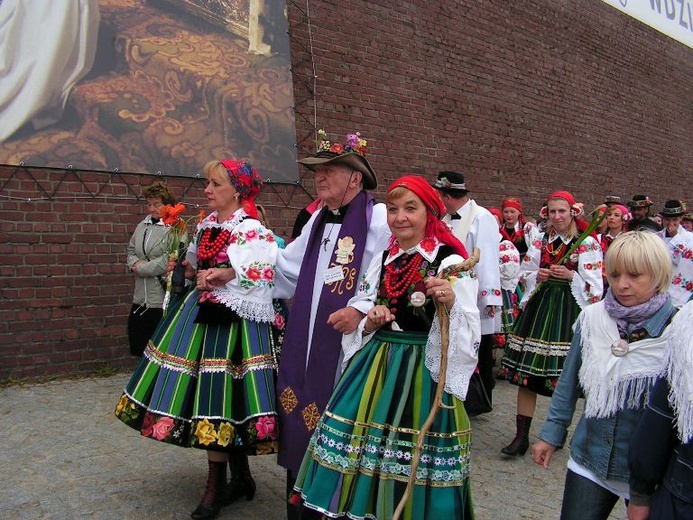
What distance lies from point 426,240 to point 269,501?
2006mm

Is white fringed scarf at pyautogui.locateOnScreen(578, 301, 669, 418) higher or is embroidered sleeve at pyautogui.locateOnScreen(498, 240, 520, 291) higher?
embroidered sleeve at pyautogui.locateOnScreen(498, 240, 520, 291)

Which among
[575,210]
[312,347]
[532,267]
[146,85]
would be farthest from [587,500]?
[146,85]

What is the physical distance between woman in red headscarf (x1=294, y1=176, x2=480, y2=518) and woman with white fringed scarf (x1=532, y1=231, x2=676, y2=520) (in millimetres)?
472

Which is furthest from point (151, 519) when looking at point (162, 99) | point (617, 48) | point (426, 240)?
point (617, 48)

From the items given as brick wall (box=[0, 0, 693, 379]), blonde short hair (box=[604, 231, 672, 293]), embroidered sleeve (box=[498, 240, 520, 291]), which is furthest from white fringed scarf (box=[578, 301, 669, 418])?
brick wall (box=[0, 0, 693, 379])

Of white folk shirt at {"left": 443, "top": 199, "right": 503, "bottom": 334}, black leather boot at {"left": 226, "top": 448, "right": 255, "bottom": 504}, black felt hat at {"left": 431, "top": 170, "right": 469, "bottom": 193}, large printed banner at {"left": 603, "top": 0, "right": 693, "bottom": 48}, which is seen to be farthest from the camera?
large printed banner at {"left": 603, "top": 0, "right": 693, "bottom": 48}

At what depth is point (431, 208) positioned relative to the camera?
10.2 feet

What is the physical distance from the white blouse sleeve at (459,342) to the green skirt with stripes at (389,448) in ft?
0.18

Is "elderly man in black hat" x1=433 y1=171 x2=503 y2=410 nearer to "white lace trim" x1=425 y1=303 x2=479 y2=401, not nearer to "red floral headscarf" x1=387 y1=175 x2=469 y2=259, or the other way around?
"red floral headscarf" x1=387 y1=175 x2=469 y2=259

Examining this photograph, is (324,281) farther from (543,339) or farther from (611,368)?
(543,339)

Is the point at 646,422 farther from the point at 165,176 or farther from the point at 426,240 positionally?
the point at 165,176

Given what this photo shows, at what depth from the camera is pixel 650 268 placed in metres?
2.41

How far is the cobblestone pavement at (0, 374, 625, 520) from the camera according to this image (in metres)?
3.83

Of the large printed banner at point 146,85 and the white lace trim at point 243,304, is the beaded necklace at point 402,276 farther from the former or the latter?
the large printed banner at point 146,85
